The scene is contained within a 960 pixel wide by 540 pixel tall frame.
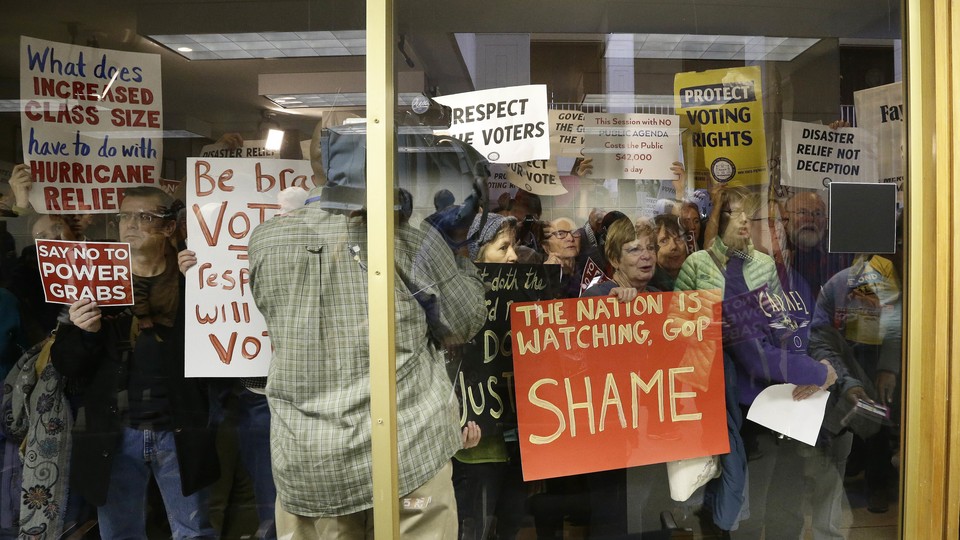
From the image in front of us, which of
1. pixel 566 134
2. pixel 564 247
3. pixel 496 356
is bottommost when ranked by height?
pixel 496 356

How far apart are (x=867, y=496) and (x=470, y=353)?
61.2 inches

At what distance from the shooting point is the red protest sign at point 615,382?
2469 millimetres

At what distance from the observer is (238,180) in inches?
95.1

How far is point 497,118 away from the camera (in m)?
2.42

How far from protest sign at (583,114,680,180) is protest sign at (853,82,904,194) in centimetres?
70

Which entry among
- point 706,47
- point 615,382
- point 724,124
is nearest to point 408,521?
point 615,382

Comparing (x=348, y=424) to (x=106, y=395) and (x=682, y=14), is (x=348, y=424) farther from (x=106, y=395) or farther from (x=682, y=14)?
(x=682, y=14)

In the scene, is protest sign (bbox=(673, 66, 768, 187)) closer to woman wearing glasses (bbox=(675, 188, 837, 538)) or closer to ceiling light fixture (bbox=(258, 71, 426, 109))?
woman wearing glasses (bbox=(675, 188, 837, 538))

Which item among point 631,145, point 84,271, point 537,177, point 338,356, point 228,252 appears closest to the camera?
point 338,356

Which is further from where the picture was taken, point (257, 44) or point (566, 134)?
point (566, 134)

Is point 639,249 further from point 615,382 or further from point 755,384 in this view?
point 755,384

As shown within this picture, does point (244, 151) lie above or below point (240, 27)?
below

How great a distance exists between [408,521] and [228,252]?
3.94 feet

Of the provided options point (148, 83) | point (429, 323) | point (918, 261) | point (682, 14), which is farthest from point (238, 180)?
point (918, 261)
